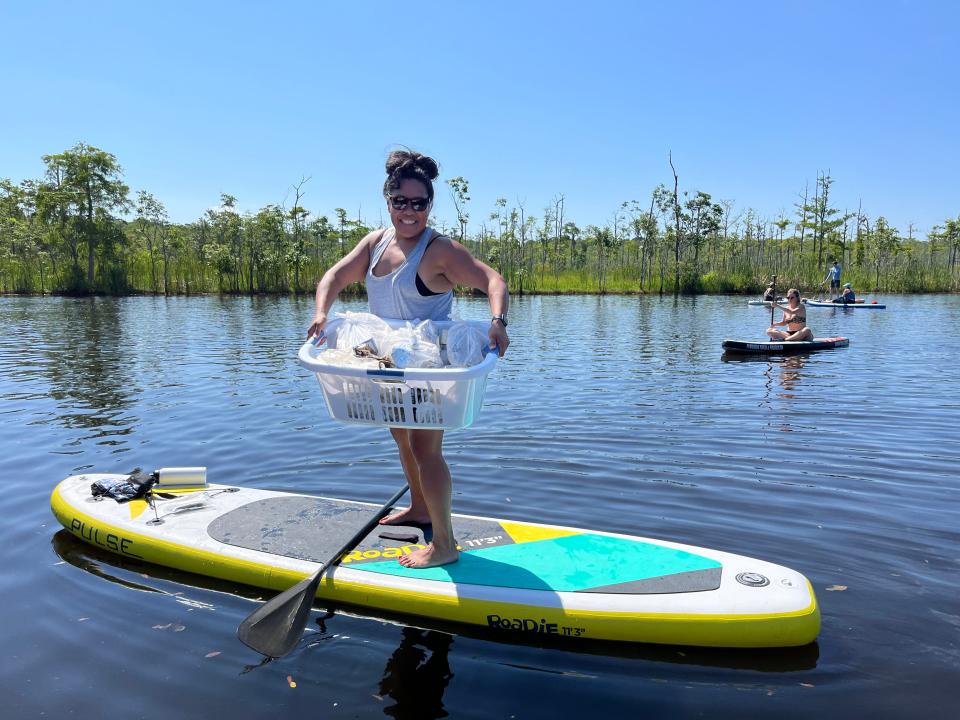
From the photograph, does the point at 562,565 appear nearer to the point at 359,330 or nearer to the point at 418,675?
the point at 418,675

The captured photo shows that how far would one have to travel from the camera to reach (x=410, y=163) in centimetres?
332

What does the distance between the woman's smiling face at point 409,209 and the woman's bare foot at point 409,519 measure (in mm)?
1809

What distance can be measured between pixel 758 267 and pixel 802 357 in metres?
35.3

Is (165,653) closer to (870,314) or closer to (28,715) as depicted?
(28,715)

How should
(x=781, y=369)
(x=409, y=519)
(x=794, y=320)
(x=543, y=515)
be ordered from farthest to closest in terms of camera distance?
(x=794, y=320), (x=781, y=369), (x=543, y=515), (x=409, y=519)

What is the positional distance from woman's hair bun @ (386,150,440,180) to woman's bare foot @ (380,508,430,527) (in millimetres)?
2078

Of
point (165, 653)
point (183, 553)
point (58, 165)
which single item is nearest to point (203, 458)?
point (183, 553)

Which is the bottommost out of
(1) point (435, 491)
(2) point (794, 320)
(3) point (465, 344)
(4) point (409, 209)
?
(1) point (435, 491)

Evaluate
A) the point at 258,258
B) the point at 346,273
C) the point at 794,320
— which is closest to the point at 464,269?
the point at 346,273

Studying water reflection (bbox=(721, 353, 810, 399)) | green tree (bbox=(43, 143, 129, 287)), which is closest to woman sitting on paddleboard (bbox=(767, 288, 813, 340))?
water reflection (bbox=(721, 353, 810, 399))

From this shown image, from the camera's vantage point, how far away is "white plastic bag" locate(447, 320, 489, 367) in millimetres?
3166

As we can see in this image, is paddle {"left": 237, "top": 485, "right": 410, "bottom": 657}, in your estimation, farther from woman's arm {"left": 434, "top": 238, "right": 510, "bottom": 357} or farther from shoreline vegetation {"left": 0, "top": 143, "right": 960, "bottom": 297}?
shoreline vegetation {"left": 0, "top": 143, "right": 960, "bottom": 297}

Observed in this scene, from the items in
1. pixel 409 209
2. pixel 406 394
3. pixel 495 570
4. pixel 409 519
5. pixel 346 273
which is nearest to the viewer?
pixel 406 394

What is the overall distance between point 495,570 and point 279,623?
1090mm
